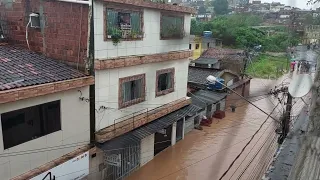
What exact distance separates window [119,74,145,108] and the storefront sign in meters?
2.65

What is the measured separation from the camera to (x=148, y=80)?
1322 centimetres

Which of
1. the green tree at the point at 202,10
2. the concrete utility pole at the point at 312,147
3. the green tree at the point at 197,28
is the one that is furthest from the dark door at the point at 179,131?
the green tree at the point at 202,10

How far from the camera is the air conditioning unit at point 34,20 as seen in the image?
10758mm

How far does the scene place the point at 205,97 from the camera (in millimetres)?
20531

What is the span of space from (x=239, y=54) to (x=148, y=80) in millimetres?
24419

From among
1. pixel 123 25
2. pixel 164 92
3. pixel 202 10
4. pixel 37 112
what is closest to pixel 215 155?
pixel 164 92

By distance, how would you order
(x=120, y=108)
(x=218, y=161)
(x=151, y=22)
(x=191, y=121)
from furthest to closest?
(x=191, y=121) → (x=218, y=161) → (x=151, y=22) → (x=120, y=108)

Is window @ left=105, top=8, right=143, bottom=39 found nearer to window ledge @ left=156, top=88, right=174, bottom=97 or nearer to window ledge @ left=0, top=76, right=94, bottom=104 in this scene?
window ledge @ left=0, top=76, right=94, bottom=104

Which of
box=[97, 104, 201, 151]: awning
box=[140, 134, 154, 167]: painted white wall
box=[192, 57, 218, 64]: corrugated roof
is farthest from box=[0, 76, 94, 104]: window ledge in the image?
box=[192, 57, 218, 64]: corrugated roof

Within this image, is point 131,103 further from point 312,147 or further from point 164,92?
point 312,147

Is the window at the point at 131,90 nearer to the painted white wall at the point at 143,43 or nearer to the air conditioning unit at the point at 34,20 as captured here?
the painted white wall at the point at 143,43

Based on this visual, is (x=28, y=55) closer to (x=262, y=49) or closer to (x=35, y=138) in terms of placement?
(x=35, y=138)

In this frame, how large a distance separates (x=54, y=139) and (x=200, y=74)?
17202 mm

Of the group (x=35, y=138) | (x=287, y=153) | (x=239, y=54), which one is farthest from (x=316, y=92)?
(x=239, y=54)
